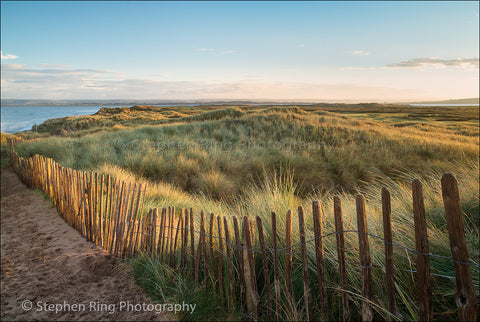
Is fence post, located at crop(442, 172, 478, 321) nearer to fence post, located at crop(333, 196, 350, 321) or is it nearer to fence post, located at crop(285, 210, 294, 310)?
fence post, located at crop(333, 196, 350, 321)

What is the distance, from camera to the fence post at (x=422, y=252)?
1.47 m

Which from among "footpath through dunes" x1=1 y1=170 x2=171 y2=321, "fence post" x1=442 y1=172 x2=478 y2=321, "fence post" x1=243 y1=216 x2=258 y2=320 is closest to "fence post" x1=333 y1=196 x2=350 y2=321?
"fence post" x1=442 y1=172 x2=478 y2=321

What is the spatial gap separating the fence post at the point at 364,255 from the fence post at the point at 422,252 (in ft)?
0.92

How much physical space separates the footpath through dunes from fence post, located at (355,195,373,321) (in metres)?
1.88

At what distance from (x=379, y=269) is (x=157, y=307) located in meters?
2.18

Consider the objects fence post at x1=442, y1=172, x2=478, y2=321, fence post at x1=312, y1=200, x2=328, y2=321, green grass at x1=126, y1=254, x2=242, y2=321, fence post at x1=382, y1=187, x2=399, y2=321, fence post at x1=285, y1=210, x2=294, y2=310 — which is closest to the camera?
fence post at x1=442, y1=172, x2=478, y2=321

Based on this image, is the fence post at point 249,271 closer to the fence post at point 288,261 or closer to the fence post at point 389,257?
the fence post at point 288,261

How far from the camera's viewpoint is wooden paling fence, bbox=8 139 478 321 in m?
1.47

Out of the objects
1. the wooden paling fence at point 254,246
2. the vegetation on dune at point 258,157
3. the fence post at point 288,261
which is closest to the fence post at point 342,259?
the wooden paling fence at point 254,246

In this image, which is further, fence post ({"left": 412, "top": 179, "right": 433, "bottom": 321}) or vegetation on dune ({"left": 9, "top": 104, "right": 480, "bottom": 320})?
vegetation on dune ({"left": 9, "top": 104, "right": 480, "bottom": 320})

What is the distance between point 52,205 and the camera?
252 inches

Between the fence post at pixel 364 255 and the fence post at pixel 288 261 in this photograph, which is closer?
the fence post at pixel 364 255

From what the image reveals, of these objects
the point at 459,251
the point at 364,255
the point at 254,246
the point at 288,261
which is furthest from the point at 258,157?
the point at 459,251

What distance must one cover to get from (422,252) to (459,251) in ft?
0.62
